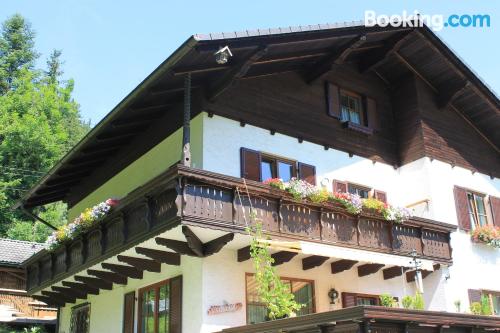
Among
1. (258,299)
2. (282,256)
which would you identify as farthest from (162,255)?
(282,256)

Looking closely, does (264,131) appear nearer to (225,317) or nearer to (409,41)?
(225,317)

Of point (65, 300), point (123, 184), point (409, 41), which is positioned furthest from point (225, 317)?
Result: point (409, 41)

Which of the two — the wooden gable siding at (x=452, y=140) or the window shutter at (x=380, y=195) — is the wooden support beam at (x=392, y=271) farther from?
the wooden gable siding at (x=452, y=140)

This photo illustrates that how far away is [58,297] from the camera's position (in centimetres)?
1905

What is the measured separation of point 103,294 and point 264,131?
647 centimetres

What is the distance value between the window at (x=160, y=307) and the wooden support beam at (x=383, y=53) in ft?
29.2

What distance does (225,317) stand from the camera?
12.6 metres

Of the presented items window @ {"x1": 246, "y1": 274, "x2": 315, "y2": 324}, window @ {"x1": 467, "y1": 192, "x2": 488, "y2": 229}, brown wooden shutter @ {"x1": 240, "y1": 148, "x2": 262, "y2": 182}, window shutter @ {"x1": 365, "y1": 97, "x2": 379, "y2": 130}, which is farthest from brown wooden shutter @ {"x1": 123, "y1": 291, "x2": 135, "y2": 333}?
window @ {"x1": 467, "y1": 192, "x2": 488, "y2": 229}

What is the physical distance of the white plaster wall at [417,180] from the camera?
570 inches

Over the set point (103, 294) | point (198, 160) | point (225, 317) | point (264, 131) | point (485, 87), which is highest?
point (485, 87)

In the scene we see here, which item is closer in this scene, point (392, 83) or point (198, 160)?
point (198, 160)

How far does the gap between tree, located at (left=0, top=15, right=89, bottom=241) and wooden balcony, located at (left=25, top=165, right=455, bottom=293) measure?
23148 millimetres

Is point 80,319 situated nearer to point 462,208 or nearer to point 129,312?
point 129,312

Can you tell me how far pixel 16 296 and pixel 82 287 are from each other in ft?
31.5
